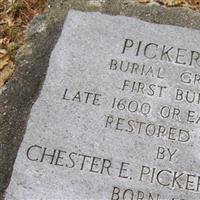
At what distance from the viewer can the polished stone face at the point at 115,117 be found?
9.44 feet

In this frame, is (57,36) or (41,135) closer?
(41,135)

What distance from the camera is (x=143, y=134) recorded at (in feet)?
10.0

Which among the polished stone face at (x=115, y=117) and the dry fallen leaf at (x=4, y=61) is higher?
the polished stone face at (x=115, y=117)

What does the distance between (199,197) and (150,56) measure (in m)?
1.04

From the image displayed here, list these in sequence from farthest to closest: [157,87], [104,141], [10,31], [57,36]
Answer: [10,31], [57,36], [157,87], [104,141]

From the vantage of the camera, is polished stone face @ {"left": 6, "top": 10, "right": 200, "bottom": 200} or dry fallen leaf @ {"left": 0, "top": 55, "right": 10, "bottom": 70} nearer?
polished stone face @ {"left": 6, "top": 10, "right": 200, "bottom": 200}

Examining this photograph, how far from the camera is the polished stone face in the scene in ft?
9.44

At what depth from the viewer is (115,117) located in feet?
10.2

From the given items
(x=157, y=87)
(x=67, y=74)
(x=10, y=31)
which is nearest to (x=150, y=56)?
(x=157, y=87)

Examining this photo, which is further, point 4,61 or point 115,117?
point 4,61

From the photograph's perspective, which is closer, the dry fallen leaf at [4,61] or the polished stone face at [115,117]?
the polished stone face at [115,117]

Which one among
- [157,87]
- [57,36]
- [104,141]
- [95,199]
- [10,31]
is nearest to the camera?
[95,199]

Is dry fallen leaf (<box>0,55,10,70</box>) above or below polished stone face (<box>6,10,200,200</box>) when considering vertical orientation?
below

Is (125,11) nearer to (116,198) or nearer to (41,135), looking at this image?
(41,135)
